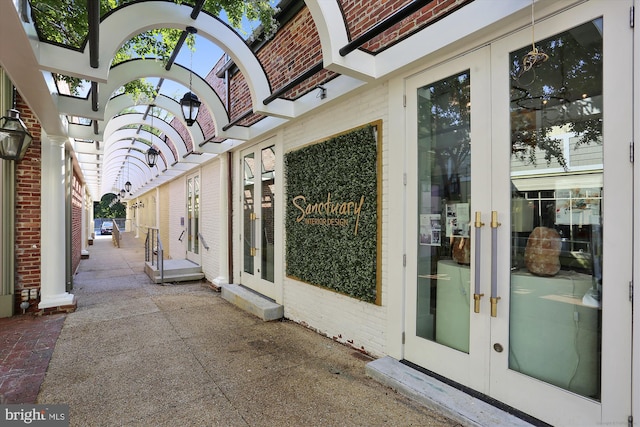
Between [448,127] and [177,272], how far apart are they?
7.07 m

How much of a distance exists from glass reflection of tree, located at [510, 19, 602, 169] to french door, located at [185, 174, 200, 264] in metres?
8.01

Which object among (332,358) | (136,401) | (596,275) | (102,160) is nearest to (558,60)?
(596,275)

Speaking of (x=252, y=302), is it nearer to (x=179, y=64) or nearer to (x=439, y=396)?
(x=439, y=396)

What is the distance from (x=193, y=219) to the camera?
9422 millimetres

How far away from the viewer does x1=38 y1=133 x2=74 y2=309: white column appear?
16.8 ft

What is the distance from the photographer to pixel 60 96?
4.22 metres

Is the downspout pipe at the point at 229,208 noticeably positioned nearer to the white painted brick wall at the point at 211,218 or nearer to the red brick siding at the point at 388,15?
the white painted brick wall at the point at 211,218

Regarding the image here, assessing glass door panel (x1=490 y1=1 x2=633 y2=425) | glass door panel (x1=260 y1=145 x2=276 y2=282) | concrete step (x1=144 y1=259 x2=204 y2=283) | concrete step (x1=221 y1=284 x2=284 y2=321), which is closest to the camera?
glass door panel (x1=490 y1=1 x2=633 y2=425)

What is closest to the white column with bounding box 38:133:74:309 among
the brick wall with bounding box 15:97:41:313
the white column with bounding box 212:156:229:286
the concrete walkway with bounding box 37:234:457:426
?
the brick wall with bounding box 15:97:41:313

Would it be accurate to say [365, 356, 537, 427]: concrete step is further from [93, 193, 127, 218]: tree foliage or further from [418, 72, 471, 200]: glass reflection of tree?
[93, 193, 127, 218]: tree foliage

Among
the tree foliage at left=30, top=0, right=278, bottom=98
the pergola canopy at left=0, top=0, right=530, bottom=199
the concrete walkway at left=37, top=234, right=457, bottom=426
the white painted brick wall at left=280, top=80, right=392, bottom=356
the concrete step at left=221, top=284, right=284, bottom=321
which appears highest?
the tree foliage at left=30, top=0, right=278, bottom=98

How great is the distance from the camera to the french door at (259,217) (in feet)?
18.1

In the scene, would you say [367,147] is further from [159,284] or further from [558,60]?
[159,284]

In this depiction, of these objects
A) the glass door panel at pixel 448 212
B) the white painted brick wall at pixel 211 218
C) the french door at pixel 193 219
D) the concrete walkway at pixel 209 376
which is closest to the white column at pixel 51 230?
the concrete walkway at pixel 209 376
